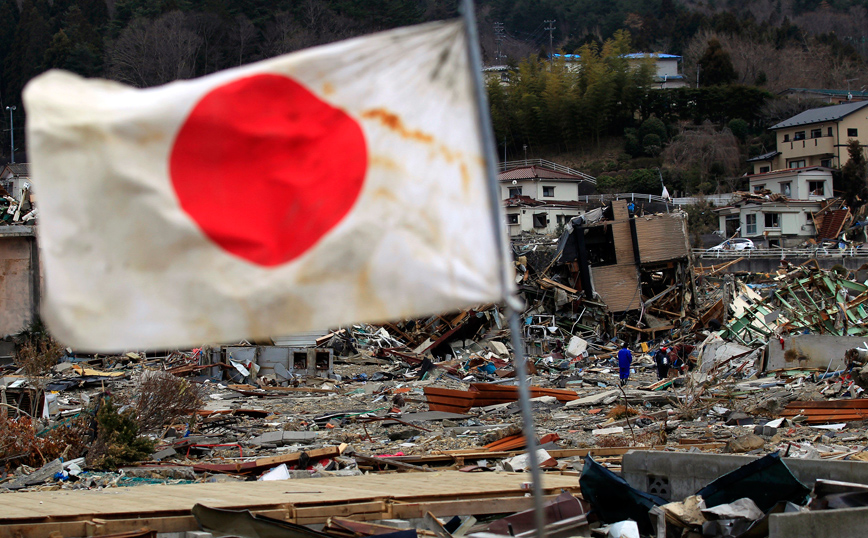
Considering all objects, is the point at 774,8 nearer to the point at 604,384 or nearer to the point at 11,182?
the point at 11,182

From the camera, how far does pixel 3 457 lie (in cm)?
1022

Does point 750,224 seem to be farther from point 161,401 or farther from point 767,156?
point 161,401

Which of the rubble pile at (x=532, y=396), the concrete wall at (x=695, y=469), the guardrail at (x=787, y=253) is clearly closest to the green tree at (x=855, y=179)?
the guardrail at (x=787, y=253)

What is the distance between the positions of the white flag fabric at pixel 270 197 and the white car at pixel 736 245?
133 feet

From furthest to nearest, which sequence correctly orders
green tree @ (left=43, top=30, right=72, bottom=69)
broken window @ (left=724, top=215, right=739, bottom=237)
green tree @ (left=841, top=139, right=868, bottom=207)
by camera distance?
green tree @ (left=43, top=30, right=72, bottom=69) < green tree @ (left=841, top=139, right=868, bottom=207) < broken window @ (left=724, top=215, right=739, bottom=237)

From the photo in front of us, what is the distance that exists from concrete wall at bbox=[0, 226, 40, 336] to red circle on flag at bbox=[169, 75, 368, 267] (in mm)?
22005

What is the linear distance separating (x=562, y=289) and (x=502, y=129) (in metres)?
44.1

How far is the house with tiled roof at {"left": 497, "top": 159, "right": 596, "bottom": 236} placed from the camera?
47.2 metres

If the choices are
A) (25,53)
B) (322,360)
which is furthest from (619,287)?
(25,53)

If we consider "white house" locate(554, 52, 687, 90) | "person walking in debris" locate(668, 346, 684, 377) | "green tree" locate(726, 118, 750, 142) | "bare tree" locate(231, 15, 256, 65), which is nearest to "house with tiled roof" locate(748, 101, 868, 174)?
"green tree" locate(726, 118, 750, 142)

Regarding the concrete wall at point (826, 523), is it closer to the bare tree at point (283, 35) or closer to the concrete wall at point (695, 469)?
the concrete wall at point (695, 469)

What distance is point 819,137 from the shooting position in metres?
55.9

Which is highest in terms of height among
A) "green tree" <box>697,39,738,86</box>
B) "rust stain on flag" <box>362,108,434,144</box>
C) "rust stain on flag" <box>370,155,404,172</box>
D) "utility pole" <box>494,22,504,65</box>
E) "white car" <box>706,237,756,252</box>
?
"utility pole" <box>494,22,504,65</box>

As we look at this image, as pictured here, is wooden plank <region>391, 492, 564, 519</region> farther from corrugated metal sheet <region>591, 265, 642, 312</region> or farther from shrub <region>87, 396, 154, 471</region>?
corrugated metal sheet <region>591, 265, 642, 312</region>
